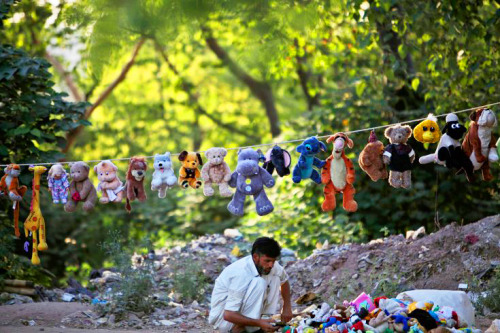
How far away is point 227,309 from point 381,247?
3804 millimetres

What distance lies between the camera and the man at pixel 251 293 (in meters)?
5.47

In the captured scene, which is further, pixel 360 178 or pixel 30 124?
pixel 360 178

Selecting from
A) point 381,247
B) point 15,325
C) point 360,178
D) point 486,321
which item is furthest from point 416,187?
point 15,325

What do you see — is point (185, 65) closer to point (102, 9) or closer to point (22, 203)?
point (22, 203)

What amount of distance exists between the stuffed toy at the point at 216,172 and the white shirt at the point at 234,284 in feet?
3.47

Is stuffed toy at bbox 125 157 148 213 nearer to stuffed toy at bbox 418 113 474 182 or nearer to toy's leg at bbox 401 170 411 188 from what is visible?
toy's leg at bbox 401 170 411 188

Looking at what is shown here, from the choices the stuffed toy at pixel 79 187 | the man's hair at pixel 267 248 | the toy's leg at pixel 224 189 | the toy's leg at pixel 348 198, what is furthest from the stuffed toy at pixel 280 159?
the stuffed toy at pixel 79 187

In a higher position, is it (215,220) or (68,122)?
(68,122)

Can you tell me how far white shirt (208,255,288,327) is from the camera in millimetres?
5508

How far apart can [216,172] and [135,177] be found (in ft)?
2.73

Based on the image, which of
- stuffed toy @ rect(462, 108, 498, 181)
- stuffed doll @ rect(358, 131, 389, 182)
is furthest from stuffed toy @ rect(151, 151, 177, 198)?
stuffed toy @ rect(462, 108, 498, 181)

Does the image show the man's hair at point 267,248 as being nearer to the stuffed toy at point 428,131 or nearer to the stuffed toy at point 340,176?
the stuffed toy at point 340,176

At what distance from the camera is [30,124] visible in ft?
29.2

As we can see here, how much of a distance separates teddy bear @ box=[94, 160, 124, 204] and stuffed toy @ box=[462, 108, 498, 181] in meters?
3.18
